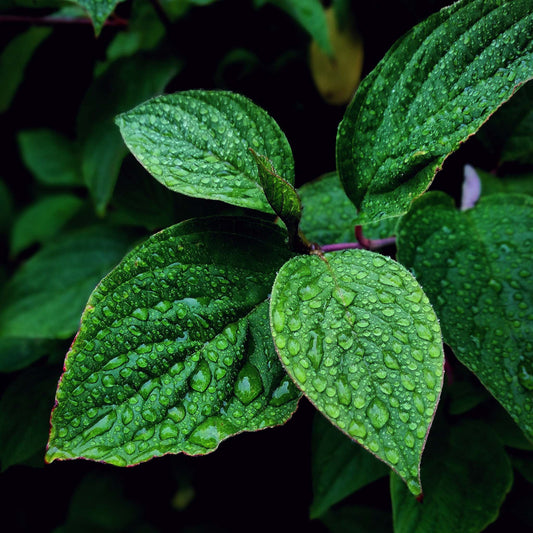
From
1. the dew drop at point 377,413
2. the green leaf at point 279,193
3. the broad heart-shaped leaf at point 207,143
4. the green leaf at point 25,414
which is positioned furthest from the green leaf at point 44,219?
the dew drop at point 377,413

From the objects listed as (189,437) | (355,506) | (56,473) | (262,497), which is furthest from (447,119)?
(56,473)

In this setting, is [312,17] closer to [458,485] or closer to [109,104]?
[109,104]

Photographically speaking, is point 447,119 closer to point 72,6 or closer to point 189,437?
point 189,437

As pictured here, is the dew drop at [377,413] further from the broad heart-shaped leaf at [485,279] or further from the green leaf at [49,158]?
the green leaf at [49,158]

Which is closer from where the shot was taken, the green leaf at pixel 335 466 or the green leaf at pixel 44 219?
the green leaf at pixel 335 466

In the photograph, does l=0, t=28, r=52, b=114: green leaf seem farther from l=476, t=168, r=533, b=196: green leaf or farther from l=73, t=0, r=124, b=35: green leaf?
l=476, t=168, r=533, b=196: green leaf
